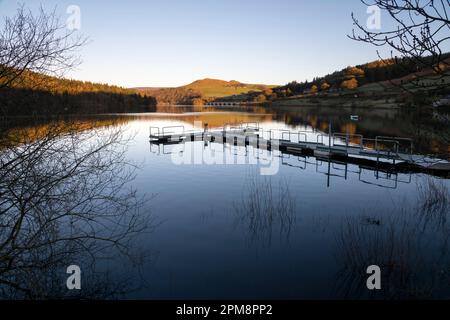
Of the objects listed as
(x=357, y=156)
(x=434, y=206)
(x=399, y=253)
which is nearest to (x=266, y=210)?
(x=399, y=253)

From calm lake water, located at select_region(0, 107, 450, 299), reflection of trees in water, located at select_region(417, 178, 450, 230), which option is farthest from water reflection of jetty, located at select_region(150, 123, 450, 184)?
reflection of trees in water, located at select_region(417, 178, 450, 230)

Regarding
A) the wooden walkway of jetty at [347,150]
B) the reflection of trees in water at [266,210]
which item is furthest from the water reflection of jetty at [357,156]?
the reflection of trees in water at [266,210]

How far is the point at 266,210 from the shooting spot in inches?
600

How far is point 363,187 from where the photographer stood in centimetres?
2033

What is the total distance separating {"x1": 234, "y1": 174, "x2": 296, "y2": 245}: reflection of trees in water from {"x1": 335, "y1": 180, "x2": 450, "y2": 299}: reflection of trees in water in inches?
101

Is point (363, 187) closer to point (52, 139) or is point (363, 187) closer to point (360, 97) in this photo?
point (52, 139)

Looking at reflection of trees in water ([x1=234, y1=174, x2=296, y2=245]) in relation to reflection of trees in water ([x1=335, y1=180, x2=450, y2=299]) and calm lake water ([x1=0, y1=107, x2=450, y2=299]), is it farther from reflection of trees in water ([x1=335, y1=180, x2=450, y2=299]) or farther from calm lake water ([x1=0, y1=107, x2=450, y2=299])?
reflection of trees in water ([x1=335, y1=180, x2=450, y2=299])

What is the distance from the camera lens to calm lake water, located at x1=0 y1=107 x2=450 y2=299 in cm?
877

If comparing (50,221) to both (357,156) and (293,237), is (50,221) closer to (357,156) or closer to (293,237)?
(293,237)

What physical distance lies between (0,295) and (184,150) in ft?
93.5

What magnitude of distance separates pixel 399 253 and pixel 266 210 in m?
6.34

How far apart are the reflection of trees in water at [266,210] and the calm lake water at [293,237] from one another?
0.19 feet

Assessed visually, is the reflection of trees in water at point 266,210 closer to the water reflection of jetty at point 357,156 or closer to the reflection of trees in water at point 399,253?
the reflection of trees in water at point 399,253

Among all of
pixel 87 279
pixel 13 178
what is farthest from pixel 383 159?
pixel 13 178
